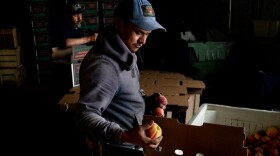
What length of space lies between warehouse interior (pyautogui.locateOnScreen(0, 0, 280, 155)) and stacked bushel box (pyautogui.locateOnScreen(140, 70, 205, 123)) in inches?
24.5

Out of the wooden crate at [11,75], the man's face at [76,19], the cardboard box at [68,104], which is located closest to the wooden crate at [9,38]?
the wooden crate at [11,75]

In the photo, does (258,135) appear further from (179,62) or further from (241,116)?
(179,62)

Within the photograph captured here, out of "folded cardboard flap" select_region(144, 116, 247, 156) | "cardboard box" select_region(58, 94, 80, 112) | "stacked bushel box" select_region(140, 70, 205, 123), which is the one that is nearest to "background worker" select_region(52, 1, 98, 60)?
"stacked bushel box" select_region(140, 70, 205, 123)

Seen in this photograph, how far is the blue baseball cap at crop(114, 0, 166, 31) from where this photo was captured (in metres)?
1.28

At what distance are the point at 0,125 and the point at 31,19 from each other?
7.95 feet

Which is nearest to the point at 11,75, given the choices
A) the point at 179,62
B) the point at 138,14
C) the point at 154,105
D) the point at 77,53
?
the point at 179,62

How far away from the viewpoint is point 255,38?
470cm

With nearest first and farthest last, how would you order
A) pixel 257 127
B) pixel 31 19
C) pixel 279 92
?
pixel 257 127 < pixel 279 92 < pixel 31 19

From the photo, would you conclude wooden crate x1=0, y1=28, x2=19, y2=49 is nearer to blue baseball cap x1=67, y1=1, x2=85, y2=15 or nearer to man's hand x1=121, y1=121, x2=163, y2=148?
blue baseball cap x1=67, y1=1, x2=85, y2=15

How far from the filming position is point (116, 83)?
124cm

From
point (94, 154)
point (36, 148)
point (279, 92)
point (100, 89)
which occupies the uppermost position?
point (100, 89)

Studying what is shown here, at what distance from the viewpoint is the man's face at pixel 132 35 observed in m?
1.33

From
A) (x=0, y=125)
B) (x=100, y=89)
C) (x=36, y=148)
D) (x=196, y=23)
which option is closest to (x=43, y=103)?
(x=0, y=125)

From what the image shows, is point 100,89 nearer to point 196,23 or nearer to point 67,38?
point 67,38
